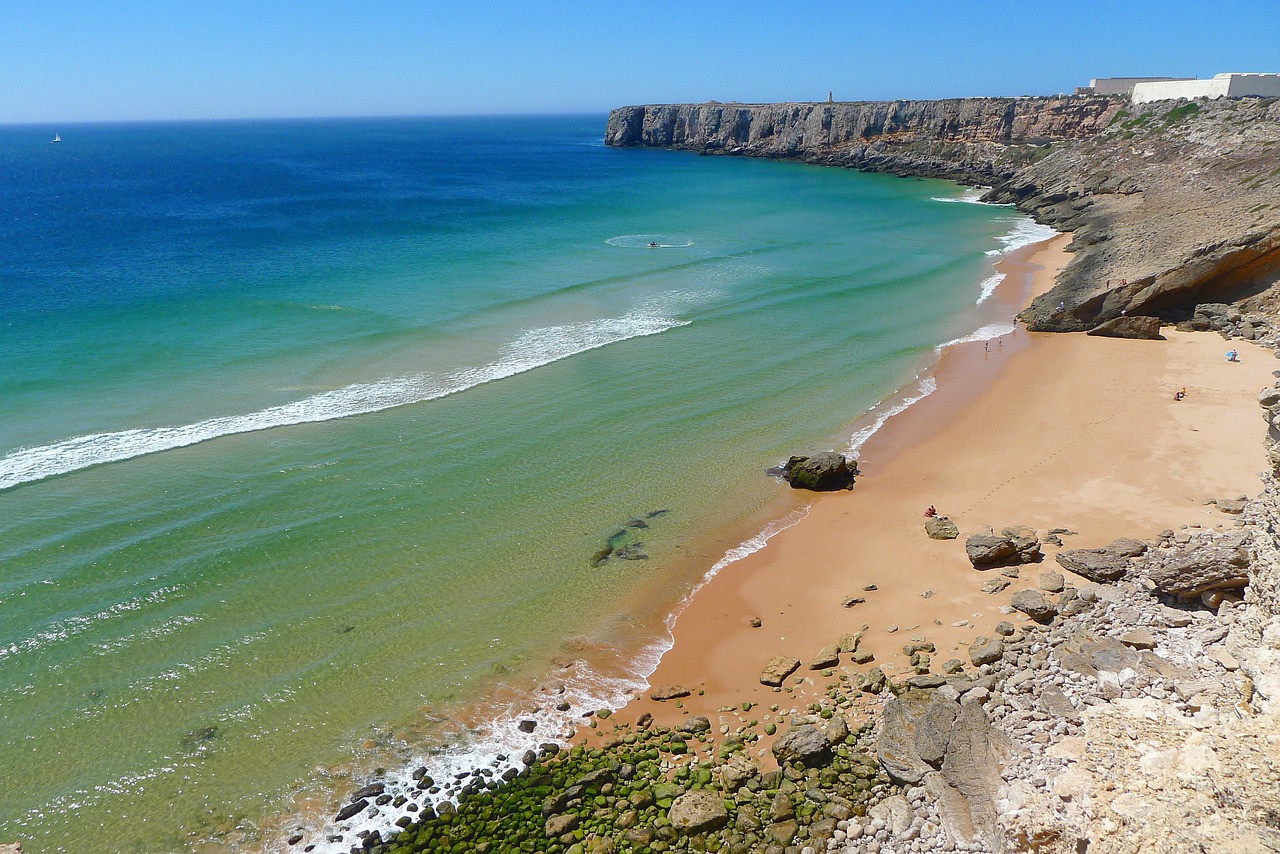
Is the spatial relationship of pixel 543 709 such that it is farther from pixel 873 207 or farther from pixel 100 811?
pixel 873 207

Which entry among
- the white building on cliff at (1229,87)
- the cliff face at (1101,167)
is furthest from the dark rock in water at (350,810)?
the white building on cliff at (1229,87)

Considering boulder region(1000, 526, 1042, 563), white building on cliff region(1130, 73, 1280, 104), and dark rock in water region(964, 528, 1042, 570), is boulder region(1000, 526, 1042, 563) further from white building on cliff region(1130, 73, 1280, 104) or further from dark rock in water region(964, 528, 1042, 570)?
white building on cliff region(1130, 73, 1280, 104)

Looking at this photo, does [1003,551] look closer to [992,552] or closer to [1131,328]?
[992,552]

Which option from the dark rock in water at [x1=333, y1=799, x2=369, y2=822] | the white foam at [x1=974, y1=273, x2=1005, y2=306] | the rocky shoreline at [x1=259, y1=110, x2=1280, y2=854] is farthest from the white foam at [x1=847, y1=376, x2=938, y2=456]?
the dark rock in water at [x1=333, y1=799, x2=369, y2=822]

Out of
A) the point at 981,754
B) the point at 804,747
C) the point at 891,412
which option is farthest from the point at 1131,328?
the point at 804,747

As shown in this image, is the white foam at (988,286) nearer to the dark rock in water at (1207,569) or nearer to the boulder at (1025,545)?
the boulder at (1025,545)

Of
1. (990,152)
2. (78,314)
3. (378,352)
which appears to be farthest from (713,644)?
(990,152)
